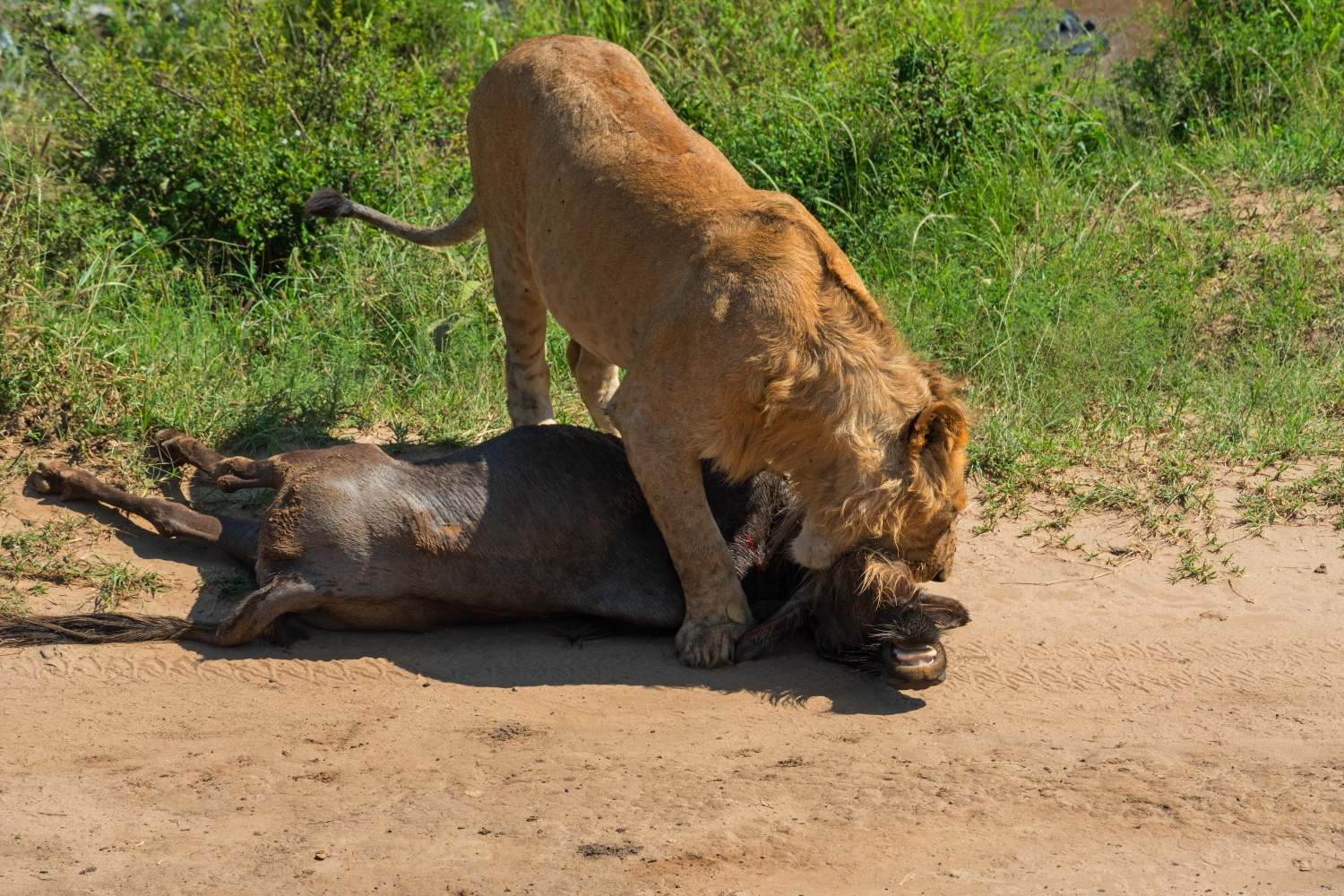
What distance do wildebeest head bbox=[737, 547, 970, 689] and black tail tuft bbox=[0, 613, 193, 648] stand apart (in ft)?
6.11

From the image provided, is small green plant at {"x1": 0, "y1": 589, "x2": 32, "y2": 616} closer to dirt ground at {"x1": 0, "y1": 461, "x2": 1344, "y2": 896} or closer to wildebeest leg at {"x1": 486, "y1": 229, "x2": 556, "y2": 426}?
dirt ground at {"x1": 0, "y1": 461, "x2": 1344, "y2": 896}

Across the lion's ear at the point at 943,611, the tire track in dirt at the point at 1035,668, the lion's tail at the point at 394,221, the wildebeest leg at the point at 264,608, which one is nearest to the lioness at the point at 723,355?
the lion's ear at the point at 943,611

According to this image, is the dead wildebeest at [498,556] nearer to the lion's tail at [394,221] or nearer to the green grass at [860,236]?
the green grass at [860,236]

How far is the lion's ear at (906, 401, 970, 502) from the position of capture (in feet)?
11.9

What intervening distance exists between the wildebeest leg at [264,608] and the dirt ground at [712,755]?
76mm

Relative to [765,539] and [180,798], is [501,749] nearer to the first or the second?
[180,798]

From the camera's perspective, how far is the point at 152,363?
5.48 metres

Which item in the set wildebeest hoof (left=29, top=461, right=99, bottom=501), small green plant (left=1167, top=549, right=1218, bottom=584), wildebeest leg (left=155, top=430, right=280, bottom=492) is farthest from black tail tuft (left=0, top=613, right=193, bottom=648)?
small green plant (left=1167, top=549, right=1218, bottom=584)

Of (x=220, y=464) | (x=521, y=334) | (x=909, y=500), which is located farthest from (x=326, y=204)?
(x=909, y=500)

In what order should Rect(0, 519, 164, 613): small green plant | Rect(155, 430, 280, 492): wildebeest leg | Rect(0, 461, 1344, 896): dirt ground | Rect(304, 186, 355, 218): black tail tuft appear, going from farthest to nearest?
Rect(304, 186, 355, 218): black tail tuft, Rect(155, 430, 280, 492): wildebeest leg, Rect(0, 519, 164, 613): small green plant, Rect(0, 461, 1344, 896): dirt ground

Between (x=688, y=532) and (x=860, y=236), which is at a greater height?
(x=860, y=236)

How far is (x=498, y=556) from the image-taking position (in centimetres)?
415

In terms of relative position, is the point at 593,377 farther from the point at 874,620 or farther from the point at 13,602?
the point at 13,602

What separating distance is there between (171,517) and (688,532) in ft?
6.39
